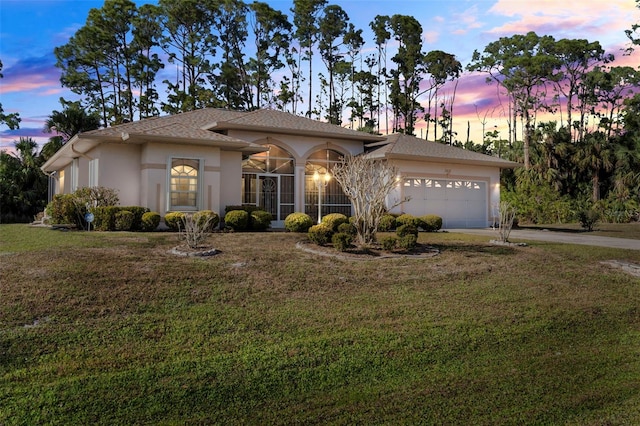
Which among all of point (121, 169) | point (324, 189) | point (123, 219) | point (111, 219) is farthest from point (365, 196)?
point (121, 169)

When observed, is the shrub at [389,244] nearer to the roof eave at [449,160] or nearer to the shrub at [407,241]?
the shrub at [407,241]

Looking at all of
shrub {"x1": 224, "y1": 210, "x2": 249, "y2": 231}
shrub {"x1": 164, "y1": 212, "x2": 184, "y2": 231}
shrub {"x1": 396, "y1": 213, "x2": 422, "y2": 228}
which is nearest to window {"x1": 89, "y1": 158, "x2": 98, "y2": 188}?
shrub {"x1": 164, "y1": 212, "x2": 184, "y2": 231}

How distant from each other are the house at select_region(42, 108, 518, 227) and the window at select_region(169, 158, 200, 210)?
0.04 metres

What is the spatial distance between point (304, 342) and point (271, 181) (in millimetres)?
14927

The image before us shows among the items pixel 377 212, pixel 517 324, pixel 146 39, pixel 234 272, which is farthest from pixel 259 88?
pixel 517 324

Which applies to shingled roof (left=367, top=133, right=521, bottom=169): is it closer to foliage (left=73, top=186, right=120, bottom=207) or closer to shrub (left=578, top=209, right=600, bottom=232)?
shrub (left=578, top=209, right=600, bottom=232)

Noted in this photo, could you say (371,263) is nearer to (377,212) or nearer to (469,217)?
(377,212)

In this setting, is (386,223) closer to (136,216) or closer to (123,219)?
(136,216)

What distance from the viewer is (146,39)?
3562cm

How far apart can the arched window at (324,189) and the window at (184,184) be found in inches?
222

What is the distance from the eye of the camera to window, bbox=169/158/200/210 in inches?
669

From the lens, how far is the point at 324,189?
2170cm

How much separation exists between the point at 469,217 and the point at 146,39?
91.0 feet

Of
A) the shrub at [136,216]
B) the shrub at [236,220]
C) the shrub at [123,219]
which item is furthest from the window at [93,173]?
the shrub at [236,220]
